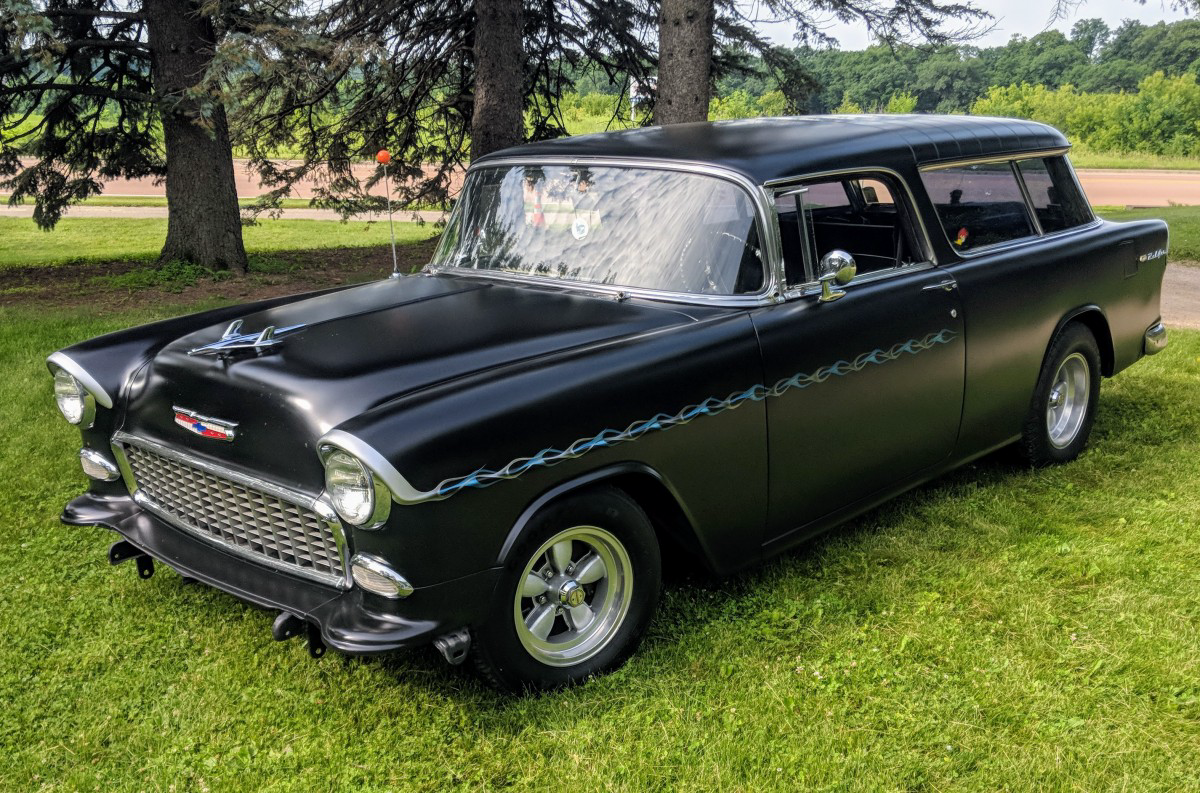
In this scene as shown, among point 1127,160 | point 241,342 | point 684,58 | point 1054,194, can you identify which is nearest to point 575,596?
point 241,342

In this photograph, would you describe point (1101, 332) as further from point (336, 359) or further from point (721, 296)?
point (336, 359)

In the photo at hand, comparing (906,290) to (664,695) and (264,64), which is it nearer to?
(664,695)

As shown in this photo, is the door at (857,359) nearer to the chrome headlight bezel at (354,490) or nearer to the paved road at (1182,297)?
the chrome headlight bezel at (354,490)

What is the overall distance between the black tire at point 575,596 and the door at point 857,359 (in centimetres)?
66

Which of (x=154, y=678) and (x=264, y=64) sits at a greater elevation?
(x=264, y=64)

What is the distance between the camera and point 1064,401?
547cm

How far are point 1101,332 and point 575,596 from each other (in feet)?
12.3

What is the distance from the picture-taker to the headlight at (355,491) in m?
2.74

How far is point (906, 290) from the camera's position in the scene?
4.23 m

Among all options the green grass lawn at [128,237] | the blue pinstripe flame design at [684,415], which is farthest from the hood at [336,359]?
the green grass lawn at [128,237]

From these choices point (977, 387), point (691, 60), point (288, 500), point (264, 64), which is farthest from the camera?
point (264, 64)

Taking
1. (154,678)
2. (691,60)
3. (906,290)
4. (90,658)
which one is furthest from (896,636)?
(691,60)

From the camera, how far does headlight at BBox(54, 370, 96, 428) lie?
12.6 feet

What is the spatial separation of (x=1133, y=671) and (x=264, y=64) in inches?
341
